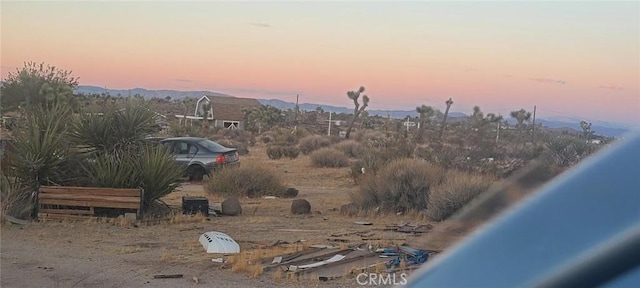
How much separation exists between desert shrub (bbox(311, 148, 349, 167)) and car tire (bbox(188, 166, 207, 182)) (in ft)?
31.6

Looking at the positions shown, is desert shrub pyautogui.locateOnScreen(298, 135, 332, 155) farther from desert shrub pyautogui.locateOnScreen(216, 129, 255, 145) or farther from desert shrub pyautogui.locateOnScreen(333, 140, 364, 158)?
desert shrub pyautogui.locateOnScreen(216, 129, 255, 145)

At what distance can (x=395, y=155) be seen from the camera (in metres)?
22.0

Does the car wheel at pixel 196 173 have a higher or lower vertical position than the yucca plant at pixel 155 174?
lower

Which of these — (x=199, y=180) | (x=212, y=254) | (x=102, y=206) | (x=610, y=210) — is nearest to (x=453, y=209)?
(x=212, y=254)

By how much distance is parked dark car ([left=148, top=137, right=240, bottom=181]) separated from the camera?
22906 mm

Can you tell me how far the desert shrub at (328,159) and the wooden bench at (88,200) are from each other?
17843 mm

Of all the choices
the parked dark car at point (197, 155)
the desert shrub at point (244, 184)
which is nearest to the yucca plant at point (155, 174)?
the desert shrub at point (244, 184)

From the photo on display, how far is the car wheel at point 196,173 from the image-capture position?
23.1 m

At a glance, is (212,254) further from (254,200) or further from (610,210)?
(610,210)

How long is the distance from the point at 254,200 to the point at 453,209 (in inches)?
244

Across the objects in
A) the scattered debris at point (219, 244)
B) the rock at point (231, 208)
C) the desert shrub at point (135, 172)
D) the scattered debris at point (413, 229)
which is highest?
the desert shrub at point (135, 172)

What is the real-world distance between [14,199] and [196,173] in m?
8.92

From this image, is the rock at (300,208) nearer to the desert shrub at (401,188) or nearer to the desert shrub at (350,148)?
the desert shrub at (401,188)

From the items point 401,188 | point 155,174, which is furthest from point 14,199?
point 401,188
